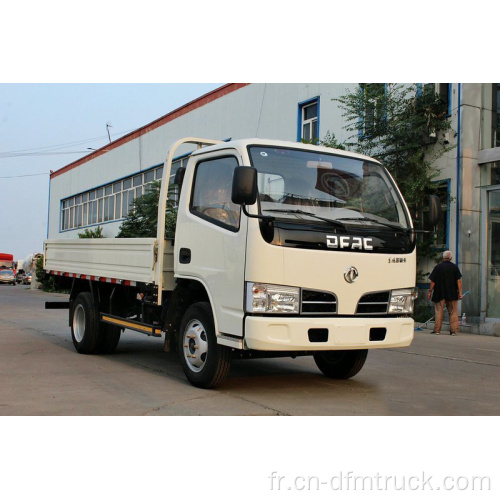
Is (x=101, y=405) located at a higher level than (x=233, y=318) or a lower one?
lower

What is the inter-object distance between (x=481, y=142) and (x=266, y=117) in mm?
9219

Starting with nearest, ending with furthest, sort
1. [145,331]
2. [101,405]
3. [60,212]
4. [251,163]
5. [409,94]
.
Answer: [101,405], [251,163], [145,331], [409,94], [60,212]

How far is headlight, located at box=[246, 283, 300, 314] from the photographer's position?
5836 mm

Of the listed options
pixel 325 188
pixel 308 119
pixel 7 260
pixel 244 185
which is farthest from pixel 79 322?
pixel 7 260

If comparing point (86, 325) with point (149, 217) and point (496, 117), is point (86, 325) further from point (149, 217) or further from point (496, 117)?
point (496, 117)

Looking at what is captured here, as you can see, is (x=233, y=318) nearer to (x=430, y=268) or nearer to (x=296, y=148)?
(x=296, y=148)

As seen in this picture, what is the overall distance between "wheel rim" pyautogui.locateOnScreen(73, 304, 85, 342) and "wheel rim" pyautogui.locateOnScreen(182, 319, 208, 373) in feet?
10.1

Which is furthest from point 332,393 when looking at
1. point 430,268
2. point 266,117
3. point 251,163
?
point 266,117

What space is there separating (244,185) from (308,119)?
16.1m

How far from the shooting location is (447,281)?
1398 centimetres

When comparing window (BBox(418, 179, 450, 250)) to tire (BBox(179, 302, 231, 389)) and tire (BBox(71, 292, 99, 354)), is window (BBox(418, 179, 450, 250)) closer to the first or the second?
tire (BBox(71, 292, 99, 354))

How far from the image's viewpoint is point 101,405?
5836mm

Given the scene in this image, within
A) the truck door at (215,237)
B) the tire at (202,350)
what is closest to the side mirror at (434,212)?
the truck door at (215,237)

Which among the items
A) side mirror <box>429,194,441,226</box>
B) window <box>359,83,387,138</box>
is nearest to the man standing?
window <box>359,83,387,138</box>
